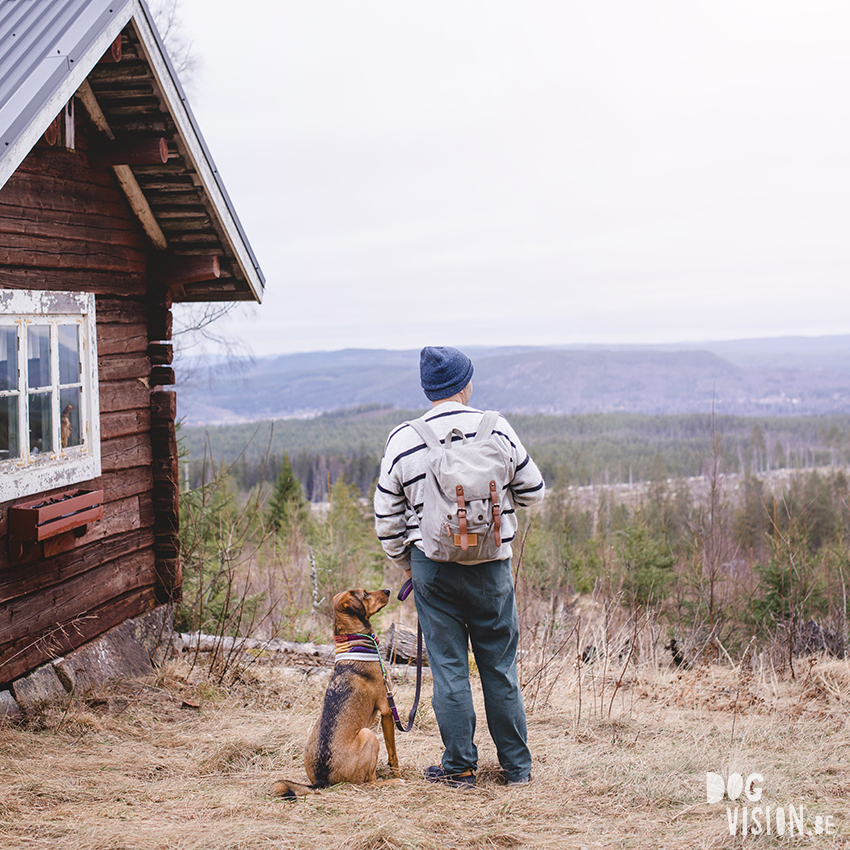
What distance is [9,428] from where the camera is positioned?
4.59 meters

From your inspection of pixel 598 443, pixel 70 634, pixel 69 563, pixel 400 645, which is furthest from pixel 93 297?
pixel 598 443

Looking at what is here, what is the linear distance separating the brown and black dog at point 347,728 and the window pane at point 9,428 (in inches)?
94.4

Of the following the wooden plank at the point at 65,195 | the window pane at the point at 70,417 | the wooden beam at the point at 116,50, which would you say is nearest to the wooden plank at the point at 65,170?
the wooden plank at the point at 65,195

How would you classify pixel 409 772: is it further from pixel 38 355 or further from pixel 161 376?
pixel 161 376

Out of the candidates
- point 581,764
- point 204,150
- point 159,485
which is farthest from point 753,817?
point 204,150

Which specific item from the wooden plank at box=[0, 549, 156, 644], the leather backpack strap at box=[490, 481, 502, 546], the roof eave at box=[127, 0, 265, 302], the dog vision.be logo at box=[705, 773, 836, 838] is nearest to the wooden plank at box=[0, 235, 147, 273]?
the roof eave at box=[127, 0, 265, 302]

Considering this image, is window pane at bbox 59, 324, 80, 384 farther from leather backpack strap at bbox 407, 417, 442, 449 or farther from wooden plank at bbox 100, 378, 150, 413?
leather backpack strap at bbox 407, 417, 442, 449

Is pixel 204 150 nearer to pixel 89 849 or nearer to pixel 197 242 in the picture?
pixel 197 242

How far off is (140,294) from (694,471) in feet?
314

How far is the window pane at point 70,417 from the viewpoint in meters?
5.09

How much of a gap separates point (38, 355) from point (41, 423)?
1.47 ft

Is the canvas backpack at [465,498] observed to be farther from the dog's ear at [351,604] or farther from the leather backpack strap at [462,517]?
the dog's ear at [351,604]

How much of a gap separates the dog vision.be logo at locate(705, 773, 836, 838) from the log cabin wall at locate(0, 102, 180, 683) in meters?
4.11

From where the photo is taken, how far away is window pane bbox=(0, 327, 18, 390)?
4.52m
